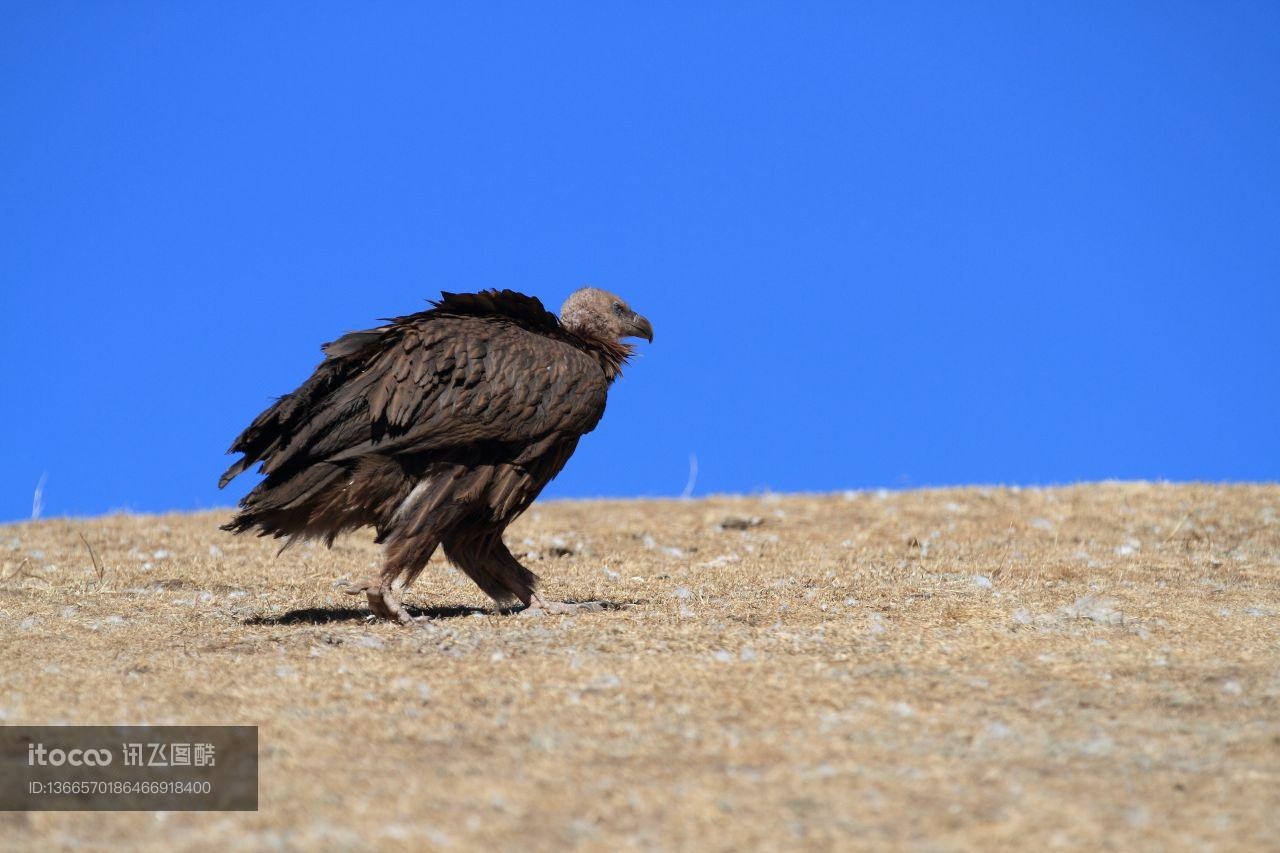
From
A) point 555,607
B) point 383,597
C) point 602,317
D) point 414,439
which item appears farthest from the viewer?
point 602,317

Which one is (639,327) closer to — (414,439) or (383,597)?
(414,439)

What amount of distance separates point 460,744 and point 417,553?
10.2 ft

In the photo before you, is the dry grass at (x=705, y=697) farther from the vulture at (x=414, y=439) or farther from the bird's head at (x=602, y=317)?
the bird's head at (x=602, y=317)

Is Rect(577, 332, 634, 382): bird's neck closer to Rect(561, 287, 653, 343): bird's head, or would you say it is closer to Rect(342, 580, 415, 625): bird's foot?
Rect(561, 287, 653, 343): bird's head

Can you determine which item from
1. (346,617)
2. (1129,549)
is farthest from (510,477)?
(1129,549)

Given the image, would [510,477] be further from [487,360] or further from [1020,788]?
[1020,788]

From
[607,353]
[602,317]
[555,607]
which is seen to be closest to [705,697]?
[555,607]

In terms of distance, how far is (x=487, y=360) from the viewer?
8.73 m

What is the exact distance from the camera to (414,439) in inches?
335

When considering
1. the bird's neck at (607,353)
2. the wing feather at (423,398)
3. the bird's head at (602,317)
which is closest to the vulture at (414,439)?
the wing feather at (423,398)

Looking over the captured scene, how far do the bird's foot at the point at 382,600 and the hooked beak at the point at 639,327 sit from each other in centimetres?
285

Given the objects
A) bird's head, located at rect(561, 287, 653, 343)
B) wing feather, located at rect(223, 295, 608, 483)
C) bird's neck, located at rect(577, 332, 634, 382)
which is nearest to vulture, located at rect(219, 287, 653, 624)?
wing feather, located at rect(223, 295, 608, 483)

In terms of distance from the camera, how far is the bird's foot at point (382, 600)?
8.69 m

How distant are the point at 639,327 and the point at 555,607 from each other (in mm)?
2349
